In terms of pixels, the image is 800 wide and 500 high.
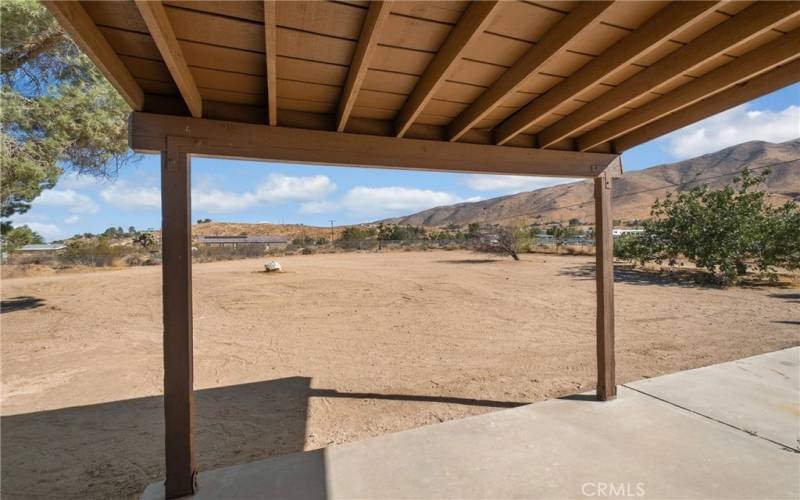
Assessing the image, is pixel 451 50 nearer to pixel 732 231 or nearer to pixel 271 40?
pixel 271 40

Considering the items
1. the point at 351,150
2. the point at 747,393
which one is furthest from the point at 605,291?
the point at 351,150

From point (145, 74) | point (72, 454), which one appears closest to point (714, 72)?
point (145, 74)

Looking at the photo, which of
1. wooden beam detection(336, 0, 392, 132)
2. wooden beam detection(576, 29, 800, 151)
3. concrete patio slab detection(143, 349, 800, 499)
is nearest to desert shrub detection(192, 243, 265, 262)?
concrete patio slab detection(143, 349, 800, 499)

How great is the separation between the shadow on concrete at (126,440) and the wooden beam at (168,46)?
2.49 meters

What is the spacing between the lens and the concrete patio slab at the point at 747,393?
106 inches

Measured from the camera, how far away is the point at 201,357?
5285 millimetres

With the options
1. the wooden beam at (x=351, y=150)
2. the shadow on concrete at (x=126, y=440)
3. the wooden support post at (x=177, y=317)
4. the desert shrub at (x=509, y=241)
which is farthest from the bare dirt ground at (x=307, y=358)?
the desert shrub at (x=509, y=241)

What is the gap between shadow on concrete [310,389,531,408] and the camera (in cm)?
356

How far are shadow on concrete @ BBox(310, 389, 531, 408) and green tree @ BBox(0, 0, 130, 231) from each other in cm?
725

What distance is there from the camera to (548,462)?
7.48ft

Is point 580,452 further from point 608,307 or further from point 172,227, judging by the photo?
point 172,227

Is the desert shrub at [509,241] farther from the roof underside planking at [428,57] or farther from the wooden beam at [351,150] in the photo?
the roof underside planking at [428,57]

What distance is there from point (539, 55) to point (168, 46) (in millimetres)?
1589

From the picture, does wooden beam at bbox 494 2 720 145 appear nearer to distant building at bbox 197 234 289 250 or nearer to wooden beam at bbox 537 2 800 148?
wooden beam at bbox 537 2 800 148
